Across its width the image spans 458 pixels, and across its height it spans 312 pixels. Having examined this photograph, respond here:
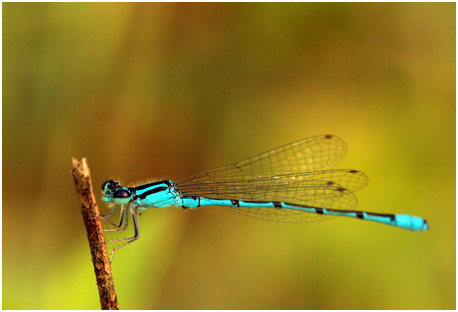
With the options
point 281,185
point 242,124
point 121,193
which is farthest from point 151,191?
point 242,124

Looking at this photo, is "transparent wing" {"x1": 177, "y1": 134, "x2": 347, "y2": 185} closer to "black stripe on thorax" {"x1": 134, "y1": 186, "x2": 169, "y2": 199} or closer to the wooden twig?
"black stripe on thorax" {"x1": 134, "y1": 186, "x2": 169, "y2": 199}

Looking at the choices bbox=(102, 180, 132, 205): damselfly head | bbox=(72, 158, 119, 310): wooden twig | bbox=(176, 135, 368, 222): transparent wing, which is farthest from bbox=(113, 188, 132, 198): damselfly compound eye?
bbox=(72, 158, 119, 310): wooden twig

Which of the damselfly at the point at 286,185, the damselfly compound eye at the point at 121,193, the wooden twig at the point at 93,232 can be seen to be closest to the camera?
the wooden twig at the point at 93,232

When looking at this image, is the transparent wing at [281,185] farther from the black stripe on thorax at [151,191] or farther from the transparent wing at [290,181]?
the black stripe on thorax at [151,191]

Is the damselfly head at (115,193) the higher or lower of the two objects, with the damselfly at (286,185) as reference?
lower

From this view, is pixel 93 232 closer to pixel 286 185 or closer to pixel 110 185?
pixel 110 185

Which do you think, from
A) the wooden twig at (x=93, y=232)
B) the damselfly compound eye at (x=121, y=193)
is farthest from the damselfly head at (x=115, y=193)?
the wooden twig at (x=93, y=232)
